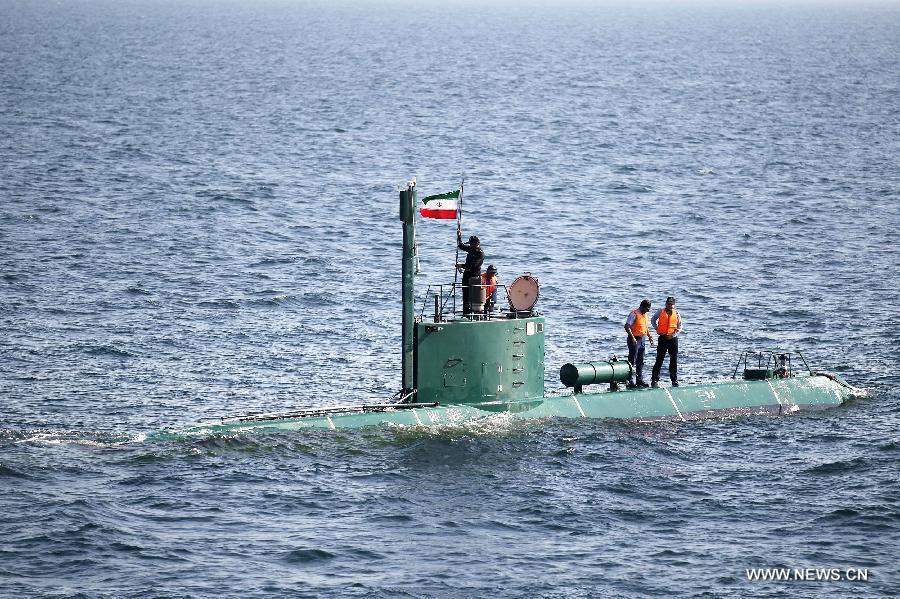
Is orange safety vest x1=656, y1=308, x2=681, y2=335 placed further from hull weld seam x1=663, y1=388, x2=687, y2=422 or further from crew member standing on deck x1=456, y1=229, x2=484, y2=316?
crew member standing on deck x1=456, y1=229, x2=484, y2=316

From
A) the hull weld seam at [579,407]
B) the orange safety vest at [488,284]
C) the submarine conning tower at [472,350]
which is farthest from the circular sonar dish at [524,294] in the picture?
the hull weld seam at [579,407]

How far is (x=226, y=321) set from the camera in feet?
171

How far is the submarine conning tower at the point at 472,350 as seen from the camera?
122 feet

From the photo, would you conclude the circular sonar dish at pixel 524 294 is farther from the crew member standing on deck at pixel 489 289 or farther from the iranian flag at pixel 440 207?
the iranian flag at pixel 440 207

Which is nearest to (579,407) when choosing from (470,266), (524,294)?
(524,294)

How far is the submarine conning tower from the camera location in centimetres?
3712

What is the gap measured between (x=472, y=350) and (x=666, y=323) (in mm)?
7078

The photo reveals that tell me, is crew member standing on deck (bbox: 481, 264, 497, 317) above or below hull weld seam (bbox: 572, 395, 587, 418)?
above

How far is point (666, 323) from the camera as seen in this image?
42.0 m

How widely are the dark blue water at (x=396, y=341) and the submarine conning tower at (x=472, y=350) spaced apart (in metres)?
1.19

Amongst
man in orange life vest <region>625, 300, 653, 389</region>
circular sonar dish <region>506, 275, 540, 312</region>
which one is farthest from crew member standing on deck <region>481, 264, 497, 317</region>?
man in orange life vest <region>625, 300, 653, 389</region>

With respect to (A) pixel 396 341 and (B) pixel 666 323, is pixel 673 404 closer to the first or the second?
(B) pixel 666 323

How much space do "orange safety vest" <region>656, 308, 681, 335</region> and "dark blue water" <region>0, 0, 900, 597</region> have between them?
2.86m

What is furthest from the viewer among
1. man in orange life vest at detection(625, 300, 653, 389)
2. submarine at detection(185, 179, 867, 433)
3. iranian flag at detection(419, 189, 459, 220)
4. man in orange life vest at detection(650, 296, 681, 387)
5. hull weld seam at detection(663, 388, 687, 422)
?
man in orange life vest at detection(650, 296, 681, 387)
